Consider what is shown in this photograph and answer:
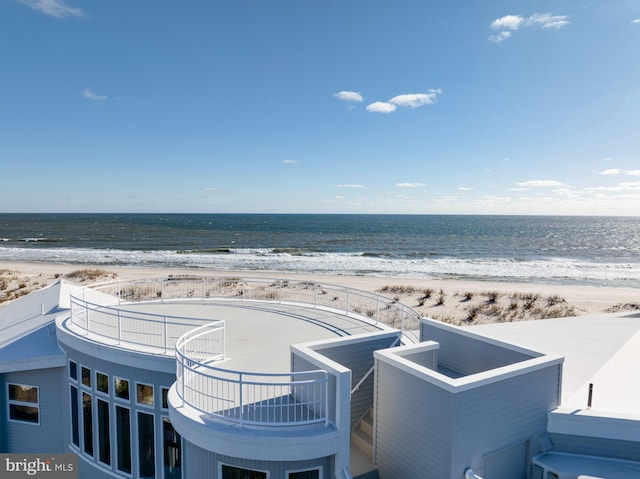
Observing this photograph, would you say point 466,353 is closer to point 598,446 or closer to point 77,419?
point 598,446

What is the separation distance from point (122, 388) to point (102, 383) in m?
0.76

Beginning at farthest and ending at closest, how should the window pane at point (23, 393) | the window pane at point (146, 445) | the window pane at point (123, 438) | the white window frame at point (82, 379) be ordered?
the window pane at point (23, 393) < the white window frame at point (82, 379) < the window pane at point (123, 438) < the window pane at point (146, 445)

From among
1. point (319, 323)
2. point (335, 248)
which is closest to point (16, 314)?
point (319, 323)

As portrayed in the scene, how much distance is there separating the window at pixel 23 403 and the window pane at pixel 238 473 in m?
7.63

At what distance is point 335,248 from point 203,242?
24.6 meters

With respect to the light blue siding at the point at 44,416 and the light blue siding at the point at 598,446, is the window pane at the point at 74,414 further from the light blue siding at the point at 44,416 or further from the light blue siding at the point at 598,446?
the light blue siding at the point at 598,446

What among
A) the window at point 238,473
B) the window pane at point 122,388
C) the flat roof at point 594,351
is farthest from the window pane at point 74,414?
the flat roof at point 594,351

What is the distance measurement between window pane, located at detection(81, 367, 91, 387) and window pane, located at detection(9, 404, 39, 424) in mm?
2455

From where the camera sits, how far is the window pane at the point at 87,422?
33.5 ft

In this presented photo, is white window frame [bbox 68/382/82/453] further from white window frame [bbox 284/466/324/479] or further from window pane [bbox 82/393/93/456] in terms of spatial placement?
white window frame [bbox 284/466/324/479]

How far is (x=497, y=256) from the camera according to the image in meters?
60.6

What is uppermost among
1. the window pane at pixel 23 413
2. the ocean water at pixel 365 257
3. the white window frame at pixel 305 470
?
the white window frame at pixel 305 470

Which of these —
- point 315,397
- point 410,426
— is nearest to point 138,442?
point 315,397

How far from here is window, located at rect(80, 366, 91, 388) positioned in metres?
10.1
